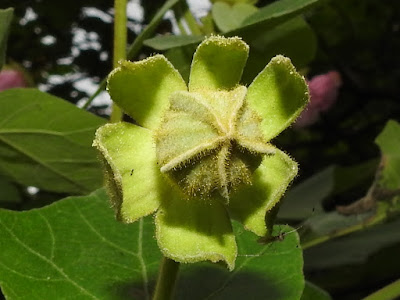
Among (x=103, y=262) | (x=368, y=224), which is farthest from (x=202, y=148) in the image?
(x=368, y=224)

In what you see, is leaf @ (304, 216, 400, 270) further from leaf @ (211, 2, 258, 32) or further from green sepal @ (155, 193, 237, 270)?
green sepal @ (155, 193, 237, 270)

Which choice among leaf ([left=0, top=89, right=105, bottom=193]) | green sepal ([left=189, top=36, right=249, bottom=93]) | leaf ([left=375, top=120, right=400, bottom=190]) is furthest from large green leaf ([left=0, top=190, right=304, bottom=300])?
leaf ([left=375, top=120, right=400, bottom=190])

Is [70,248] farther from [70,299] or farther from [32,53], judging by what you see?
[32,53]

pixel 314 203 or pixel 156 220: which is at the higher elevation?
pixel 156 220

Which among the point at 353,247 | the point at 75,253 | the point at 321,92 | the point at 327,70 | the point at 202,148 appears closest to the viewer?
the point at 202,148

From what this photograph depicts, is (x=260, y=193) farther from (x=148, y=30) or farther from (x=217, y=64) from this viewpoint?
(x=148, y=30)

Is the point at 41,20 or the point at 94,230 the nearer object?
the point at 94,230

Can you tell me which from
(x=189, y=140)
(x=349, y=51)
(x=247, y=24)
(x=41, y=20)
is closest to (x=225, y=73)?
(x=189, y=140)

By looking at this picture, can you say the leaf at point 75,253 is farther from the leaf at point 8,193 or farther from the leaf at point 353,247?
the leaf at point 353,247

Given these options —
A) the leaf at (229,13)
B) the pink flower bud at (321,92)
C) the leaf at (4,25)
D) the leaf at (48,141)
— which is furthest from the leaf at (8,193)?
the pink flower bud at (321,92)
